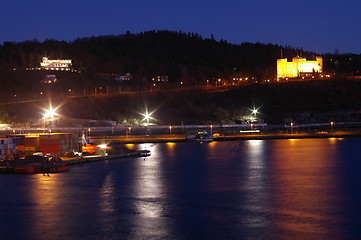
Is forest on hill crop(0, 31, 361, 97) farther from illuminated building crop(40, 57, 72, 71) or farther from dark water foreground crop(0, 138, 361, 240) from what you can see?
dark water foreground crop(0, 138, 361, 240)

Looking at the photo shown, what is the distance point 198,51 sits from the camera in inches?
3201

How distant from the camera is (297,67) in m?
54.5

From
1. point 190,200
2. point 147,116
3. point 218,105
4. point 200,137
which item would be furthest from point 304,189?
point 218,105

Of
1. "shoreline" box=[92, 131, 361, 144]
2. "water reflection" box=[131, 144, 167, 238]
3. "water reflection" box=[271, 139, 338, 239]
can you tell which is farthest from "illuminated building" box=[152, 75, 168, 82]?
"water reflection" box=[131, 144, 167, 238]

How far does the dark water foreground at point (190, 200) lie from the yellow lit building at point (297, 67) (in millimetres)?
32520

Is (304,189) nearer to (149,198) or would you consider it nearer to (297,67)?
(149,198)

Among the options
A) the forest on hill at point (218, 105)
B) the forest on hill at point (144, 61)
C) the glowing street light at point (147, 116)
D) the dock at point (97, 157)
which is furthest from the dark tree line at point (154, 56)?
Result: the dock at point (97, 157)

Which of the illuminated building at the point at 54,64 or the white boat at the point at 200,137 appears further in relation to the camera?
the illuminated building at the point at 54,64

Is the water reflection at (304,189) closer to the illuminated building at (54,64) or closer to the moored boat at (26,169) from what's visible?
the moored boat at (26,169)

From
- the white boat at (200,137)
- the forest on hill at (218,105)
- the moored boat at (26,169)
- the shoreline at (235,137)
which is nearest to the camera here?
the moored boat at (26,169)

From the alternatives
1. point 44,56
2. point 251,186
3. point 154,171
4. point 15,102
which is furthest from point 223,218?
point 44,56

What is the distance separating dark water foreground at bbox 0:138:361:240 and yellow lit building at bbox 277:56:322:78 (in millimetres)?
32520

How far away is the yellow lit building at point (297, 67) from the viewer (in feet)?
178

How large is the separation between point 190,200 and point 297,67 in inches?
1652
